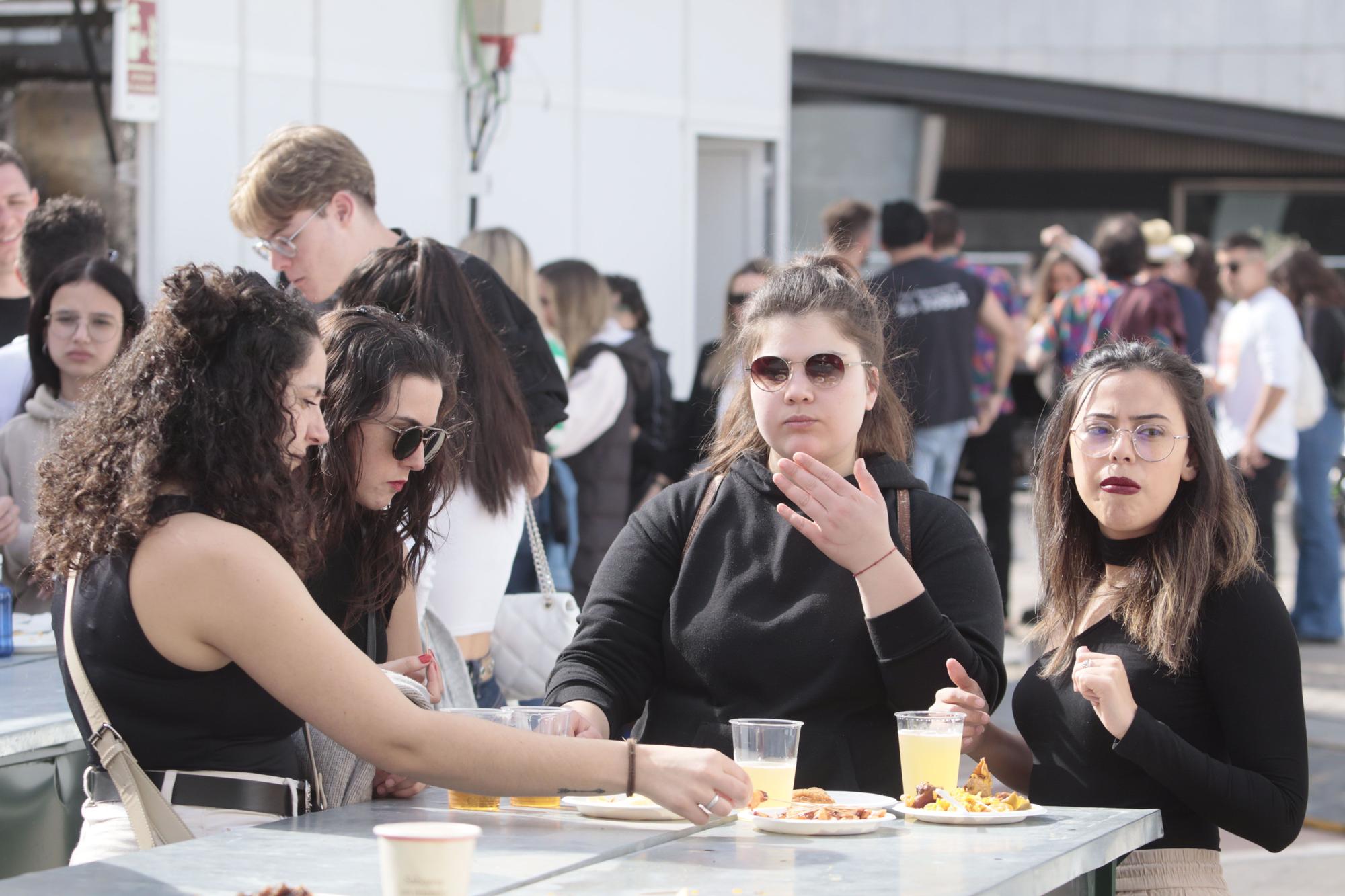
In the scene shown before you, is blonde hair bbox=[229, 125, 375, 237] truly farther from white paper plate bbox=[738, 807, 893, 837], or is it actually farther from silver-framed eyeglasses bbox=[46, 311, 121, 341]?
white paper plate bbox=[738, 807, 893, 837]

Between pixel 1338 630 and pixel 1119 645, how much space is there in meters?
6.49

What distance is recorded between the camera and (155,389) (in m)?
2.66

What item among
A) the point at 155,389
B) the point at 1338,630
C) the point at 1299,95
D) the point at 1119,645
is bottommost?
the point at 1338,630

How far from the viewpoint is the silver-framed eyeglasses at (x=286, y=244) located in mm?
4559

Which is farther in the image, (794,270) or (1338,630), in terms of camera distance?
(1338,630)

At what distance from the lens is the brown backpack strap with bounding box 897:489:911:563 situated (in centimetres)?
317

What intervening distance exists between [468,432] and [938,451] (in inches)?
169

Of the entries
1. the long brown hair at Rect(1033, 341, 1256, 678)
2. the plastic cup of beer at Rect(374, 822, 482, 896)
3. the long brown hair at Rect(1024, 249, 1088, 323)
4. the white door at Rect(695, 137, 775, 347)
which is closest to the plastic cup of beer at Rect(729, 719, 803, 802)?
the long brown hair at Rect(1033, 341, 1256, 678)

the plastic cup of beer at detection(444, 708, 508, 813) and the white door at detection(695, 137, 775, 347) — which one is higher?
the white door at detection(695, 137, 775, 347)

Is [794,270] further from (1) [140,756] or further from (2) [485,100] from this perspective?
(2) [485,100]

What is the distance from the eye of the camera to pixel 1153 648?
3.02m

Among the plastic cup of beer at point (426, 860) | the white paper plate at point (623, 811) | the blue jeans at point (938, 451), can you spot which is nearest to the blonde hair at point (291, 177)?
the white paper plate at point (623, 811)

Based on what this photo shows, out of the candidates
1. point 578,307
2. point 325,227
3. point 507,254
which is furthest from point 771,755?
point 578,307

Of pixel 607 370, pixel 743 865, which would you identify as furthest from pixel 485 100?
pixel 743 865
